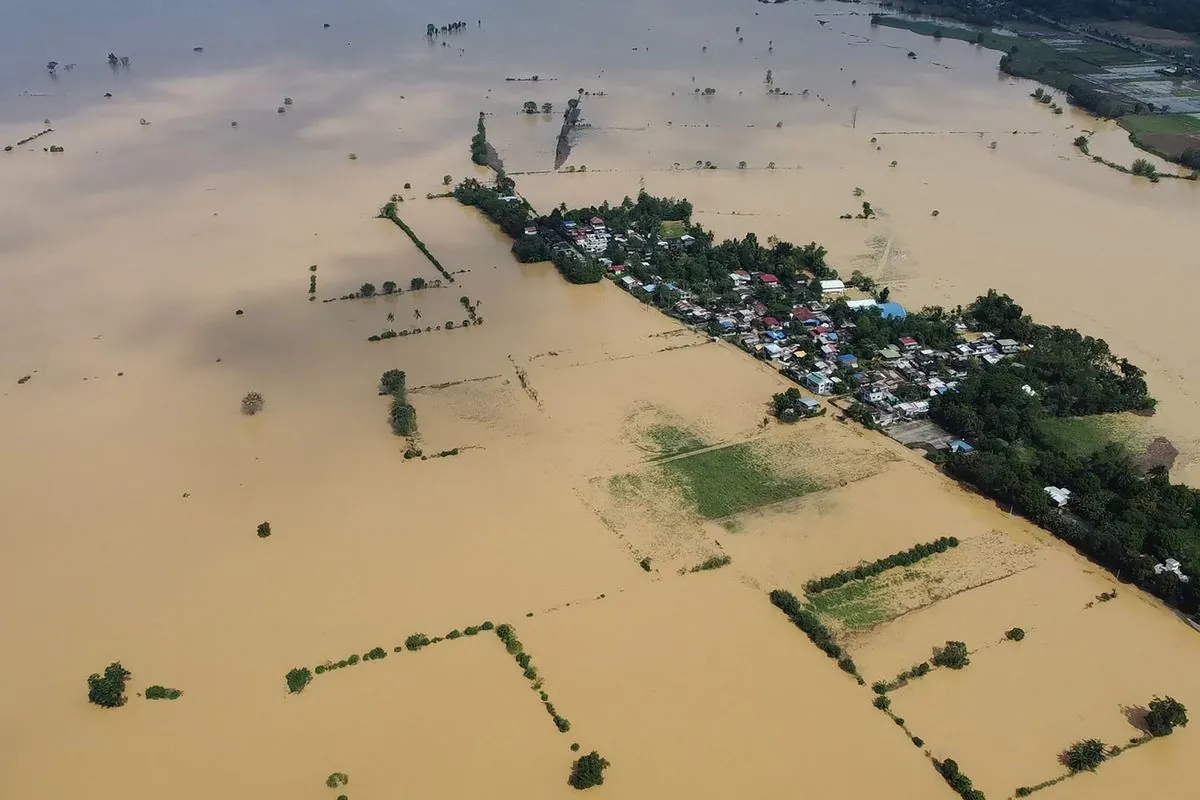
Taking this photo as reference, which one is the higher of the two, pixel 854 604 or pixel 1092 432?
pixel 1092 432

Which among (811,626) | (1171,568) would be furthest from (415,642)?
(1171,568)

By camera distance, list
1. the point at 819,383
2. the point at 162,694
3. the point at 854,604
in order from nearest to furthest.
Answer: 1. the point at 162,694
2. the point at 854,604
3. the point at 819,383

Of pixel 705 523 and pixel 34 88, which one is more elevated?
pixel 34 88

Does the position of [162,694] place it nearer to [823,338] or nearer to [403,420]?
[403,420]

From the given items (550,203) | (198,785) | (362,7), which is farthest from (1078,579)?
(362,7)

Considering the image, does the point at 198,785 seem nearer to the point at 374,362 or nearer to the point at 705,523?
the point at 705,523

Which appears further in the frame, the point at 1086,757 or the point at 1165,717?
the point at 1165,717

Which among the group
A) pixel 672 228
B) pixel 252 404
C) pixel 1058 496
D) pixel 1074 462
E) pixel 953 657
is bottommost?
pixel 953 657

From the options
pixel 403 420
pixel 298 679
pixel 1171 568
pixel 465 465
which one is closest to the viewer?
pixel 298 679

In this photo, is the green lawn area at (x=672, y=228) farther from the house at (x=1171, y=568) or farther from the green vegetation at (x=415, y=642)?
the green vegetation at (x=415, y=642)
